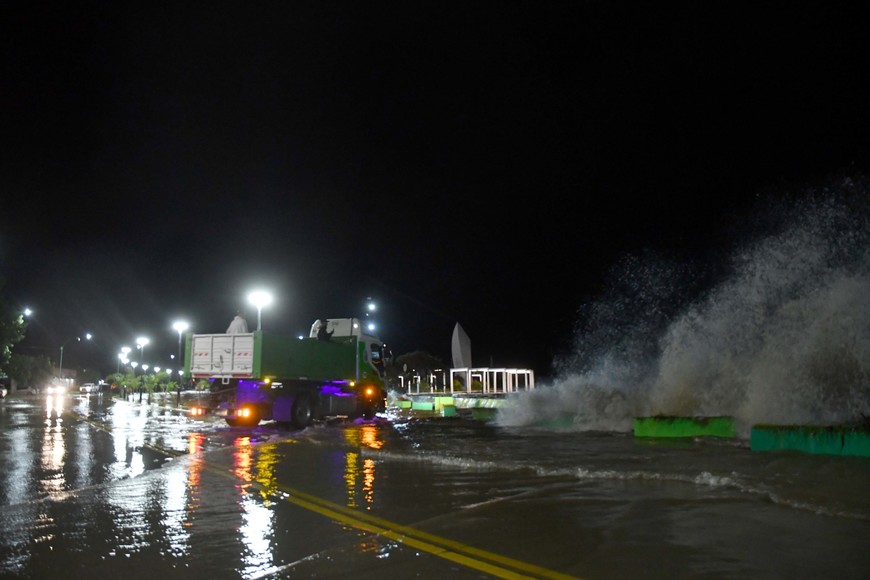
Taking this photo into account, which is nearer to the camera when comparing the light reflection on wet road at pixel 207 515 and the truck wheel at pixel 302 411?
the light reflection on wet road at pixel 207 515

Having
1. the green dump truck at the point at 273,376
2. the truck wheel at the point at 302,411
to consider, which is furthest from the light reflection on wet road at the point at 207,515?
the truck wheel at the point at 302,411

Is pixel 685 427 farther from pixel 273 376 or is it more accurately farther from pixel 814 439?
pixel 273 376

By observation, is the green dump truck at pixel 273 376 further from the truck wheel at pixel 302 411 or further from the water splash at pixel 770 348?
the water splash at pixel 770 348

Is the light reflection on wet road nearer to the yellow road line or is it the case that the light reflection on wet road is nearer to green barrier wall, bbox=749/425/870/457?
the yellow road line

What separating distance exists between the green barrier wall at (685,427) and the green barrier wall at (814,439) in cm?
302

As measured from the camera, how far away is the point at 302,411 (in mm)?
21562

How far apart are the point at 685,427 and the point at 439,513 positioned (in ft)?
33.3

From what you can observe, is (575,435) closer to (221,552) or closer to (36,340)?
(221,552)

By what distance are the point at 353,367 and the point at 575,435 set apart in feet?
32.5

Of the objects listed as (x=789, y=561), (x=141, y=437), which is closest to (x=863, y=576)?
(x=789, y=561)

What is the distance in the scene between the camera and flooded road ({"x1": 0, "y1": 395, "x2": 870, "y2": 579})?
5352mm

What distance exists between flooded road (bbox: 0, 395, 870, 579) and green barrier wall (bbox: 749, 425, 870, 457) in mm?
440

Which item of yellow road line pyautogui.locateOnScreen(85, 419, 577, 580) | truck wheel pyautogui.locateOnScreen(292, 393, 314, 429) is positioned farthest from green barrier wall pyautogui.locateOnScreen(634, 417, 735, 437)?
truck wheel pyautogui.locateOnScreen(292, 393, 314, 429)

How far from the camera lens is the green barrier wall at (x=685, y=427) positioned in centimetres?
1537
